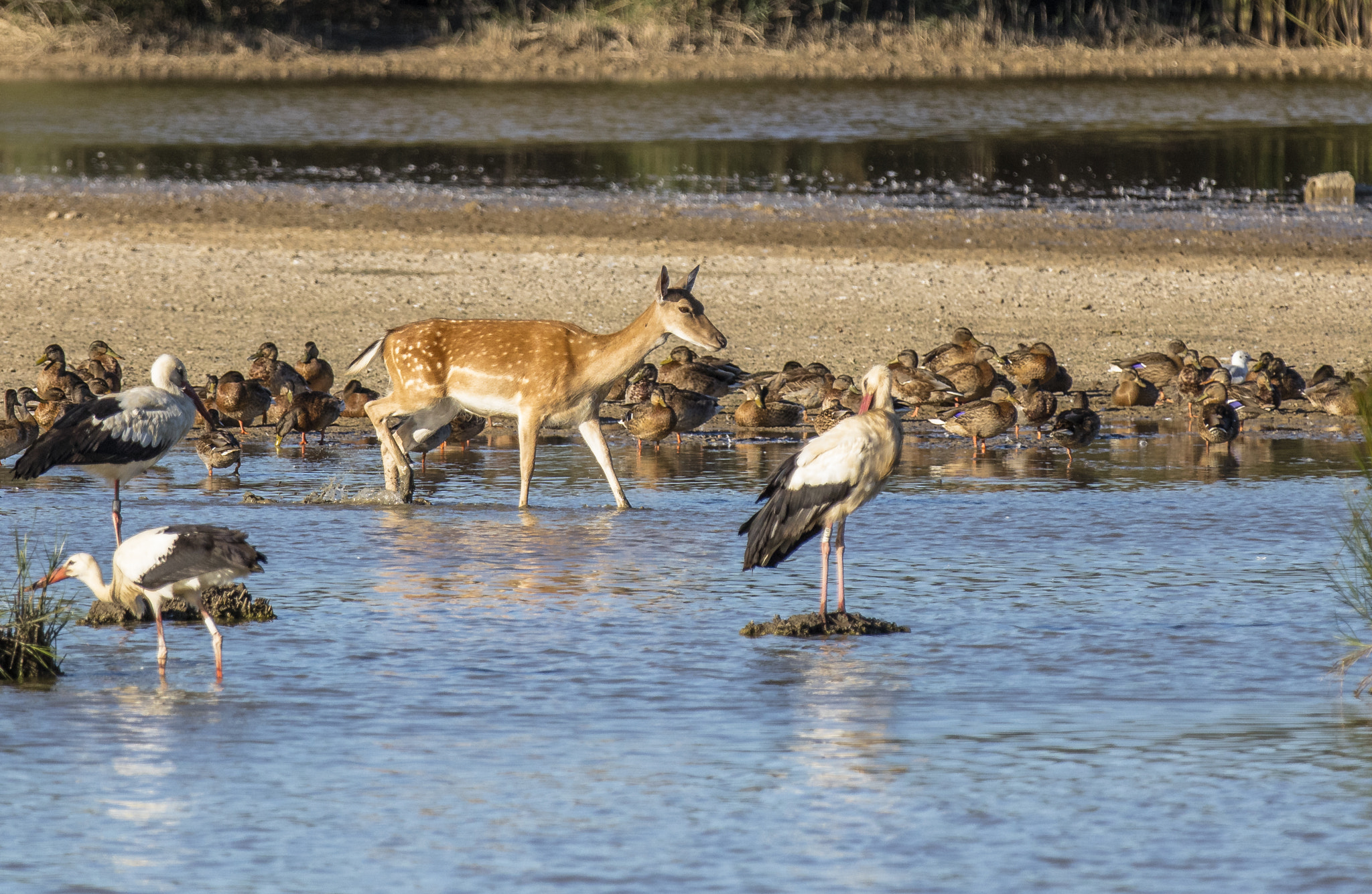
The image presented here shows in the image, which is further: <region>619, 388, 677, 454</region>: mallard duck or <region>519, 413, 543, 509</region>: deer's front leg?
<region>619, 388, 677, 454</region>: mallard duck

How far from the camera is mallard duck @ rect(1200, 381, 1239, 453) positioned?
1482 cm

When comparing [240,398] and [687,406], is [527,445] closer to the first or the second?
[687,406]

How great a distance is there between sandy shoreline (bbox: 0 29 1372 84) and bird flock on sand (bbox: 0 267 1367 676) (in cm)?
3258

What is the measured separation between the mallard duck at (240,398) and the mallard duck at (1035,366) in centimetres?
605

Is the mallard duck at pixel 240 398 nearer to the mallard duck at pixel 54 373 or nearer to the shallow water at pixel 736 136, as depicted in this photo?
the mallard duck at pixel 54 373

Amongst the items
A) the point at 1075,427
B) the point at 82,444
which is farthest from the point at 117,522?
the point at 1075,427

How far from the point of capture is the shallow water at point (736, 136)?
31.2m

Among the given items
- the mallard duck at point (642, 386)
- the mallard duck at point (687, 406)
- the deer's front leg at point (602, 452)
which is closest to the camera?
the deer's front leg at point (602, 452)

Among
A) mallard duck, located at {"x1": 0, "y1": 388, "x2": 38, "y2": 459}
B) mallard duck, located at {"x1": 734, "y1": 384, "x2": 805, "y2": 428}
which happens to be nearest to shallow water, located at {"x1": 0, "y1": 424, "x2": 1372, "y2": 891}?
mallard duck, located at {"x1": 0, "y1": 388, "x2": 38, "y2": 459}

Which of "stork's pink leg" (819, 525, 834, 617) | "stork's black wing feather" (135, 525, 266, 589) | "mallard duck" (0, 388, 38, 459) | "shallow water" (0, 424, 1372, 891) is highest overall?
"mallard duck" (0, 388, 38, 459)

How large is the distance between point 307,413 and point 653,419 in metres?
2.50

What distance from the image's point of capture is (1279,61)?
170ft

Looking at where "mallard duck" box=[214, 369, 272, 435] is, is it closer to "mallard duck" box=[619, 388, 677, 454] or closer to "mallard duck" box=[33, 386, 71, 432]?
"mallard duck" box=[33, 386, 71, 432]

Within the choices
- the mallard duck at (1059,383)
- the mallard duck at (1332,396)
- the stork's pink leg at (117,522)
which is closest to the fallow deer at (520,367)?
the stork's pink leg at (117,522)
